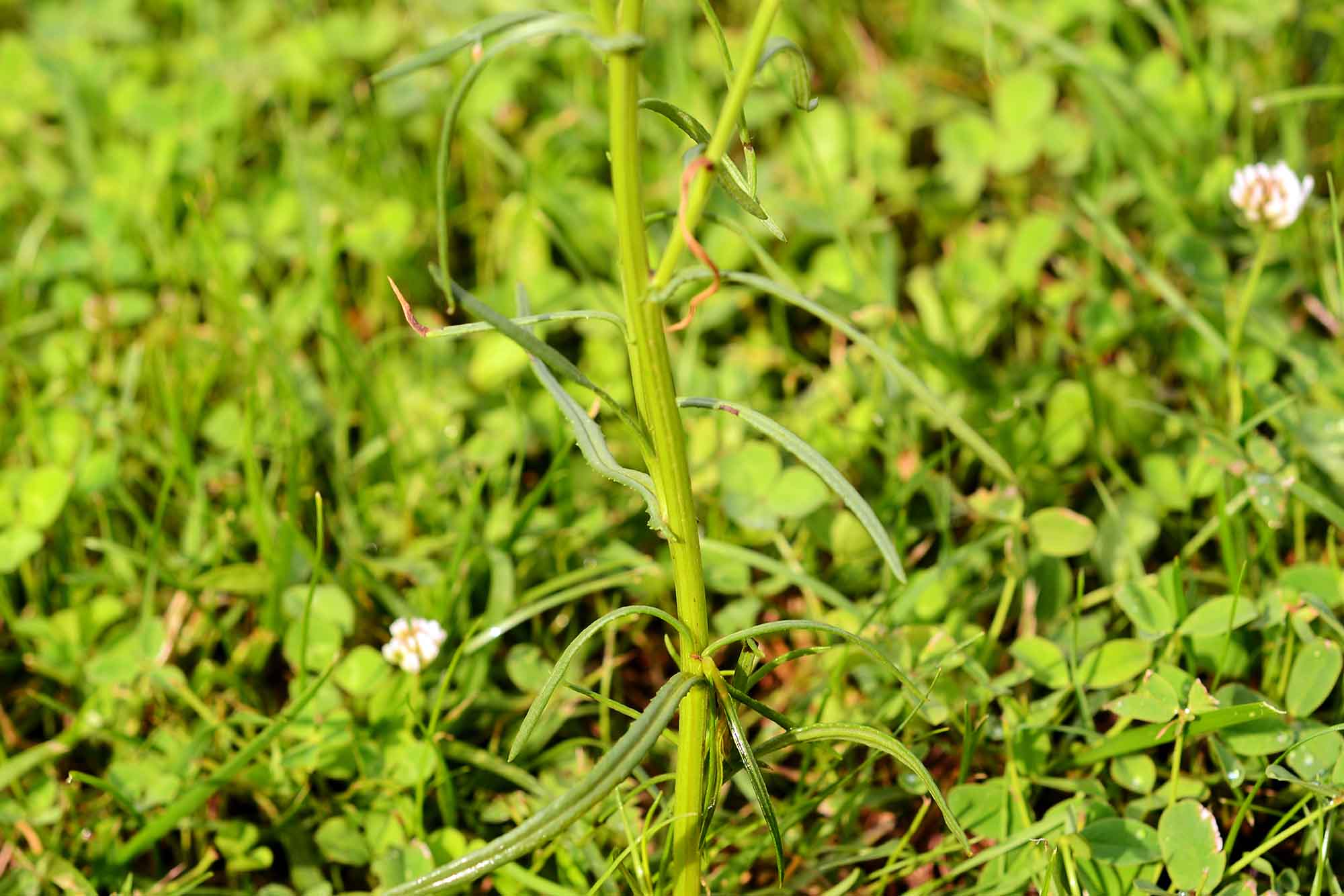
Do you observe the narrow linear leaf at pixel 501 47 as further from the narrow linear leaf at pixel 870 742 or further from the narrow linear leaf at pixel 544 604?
the narrow linear leaf at pixel 544 604

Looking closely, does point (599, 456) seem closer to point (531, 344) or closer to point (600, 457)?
point (600, 457)

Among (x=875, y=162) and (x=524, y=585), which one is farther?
(x=875, y=162)

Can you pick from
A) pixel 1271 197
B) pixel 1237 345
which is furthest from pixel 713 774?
pixel 1271 197

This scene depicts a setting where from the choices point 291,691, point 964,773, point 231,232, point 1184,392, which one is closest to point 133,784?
point 291,691

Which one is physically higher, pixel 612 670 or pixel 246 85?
pixel 246 85

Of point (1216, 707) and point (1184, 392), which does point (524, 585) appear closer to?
point (1216, 707)

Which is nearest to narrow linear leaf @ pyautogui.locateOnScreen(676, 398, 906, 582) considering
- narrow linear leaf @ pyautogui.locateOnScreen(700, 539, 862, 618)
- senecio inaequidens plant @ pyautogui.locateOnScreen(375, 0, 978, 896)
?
senecio inaequidens plant @ pyautogui.locateOnScreen(375, 0, 978, 896)

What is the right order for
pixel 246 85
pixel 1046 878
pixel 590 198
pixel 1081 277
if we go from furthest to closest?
pixel 246 85 < pixel 590 198 < pixel 1081 277 < pixel 1046 878

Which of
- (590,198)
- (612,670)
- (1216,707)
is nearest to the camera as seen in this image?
(1216,707)

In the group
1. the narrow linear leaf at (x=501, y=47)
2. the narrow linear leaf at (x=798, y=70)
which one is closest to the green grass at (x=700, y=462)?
the narrow linear leaf at (x=798, y=70)
